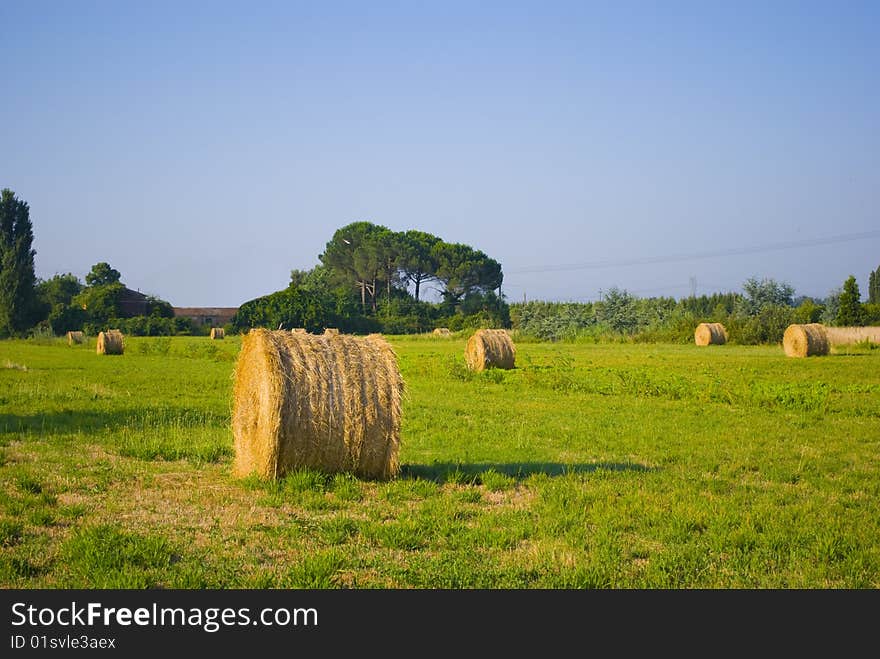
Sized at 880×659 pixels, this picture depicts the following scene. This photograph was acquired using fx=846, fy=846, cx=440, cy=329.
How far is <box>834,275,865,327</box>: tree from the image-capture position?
56.4 meters

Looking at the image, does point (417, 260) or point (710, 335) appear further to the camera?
point (417, 260)

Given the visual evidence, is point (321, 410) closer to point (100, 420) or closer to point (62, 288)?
point (100, 420)

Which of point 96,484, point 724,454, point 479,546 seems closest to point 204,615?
point 479,546

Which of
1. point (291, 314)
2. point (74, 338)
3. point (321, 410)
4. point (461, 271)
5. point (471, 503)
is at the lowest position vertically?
point (471, 503)

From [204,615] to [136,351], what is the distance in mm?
42393

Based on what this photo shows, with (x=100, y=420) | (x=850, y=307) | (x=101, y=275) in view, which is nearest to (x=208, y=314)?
(x=101, y=275)

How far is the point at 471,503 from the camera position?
875cm

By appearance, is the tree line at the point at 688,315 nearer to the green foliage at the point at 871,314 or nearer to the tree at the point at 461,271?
the green foliage at the point at 871,314

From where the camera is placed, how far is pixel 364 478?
9961 millimetres

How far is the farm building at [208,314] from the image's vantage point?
114188 millimetres

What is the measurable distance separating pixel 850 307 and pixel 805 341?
79.0ft

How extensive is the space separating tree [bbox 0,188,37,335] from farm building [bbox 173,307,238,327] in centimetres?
4112

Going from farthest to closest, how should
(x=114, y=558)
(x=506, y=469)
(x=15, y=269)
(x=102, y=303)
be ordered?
(x=102, y=303)
(x=15, y=269)
(x=506, y=469)
(x=114, y=558)

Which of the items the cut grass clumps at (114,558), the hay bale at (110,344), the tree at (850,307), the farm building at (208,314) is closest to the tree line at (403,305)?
the tree at (850,307)
